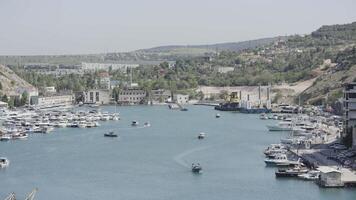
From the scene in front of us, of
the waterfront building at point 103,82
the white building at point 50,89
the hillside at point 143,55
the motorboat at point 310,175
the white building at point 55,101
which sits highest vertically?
the hillside at point 143,55

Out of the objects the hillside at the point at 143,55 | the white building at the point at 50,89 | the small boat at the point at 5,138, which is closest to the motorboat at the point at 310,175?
the small boat at the point at 5,138

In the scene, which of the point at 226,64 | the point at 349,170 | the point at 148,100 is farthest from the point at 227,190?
the point at 226,64

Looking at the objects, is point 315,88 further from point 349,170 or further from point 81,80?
point 349,170

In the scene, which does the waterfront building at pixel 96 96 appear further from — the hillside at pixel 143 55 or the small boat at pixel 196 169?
the hillside at pixel 143 55

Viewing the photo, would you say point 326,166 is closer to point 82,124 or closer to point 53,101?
point 82,124

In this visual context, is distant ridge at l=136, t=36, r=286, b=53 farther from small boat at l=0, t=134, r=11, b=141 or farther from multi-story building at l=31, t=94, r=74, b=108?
small boat at l=0, t=134, r=11, b=141

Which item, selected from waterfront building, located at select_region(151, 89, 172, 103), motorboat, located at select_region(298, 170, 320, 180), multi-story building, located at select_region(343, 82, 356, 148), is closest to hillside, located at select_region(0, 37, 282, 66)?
waterfront building, located at select_region(151, 89, 172, 103)
